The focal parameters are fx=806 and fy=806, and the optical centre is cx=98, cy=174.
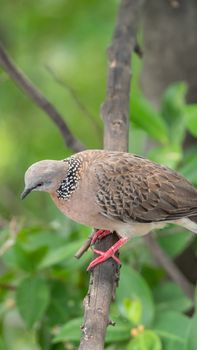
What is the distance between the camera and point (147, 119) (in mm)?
4219

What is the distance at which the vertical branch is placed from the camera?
2740 mm

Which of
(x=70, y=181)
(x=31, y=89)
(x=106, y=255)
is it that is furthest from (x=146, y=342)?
(x=31, y=89)

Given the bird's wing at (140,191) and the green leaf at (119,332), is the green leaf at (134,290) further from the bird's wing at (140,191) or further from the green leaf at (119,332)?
the bird's wing at (140,191)

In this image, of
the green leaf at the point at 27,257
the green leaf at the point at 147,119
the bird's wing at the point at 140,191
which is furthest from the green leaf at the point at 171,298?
the green leaf at the point at 147,119

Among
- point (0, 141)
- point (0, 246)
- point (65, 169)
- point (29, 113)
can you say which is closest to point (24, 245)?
point (0, 246)

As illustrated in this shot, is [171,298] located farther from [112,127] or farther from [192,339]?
[112,127]

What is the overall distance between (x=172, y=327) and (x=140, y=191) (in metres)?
0.64

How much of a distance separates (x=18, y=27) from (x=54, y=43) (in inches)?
13.6

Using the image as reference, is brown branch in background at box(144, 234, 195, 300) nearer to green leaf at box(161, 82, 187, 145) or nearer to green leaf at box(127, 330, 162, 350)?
green leaf at box(161, 82, 187, 145)

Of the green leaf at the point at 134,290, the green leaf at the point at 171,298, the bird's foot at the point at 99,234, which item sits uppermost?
the bird's foot at the point at 99,234

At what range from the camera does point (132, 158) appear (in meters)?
3.72

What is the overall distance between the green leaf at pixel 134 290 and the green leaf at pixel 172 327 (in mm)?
68

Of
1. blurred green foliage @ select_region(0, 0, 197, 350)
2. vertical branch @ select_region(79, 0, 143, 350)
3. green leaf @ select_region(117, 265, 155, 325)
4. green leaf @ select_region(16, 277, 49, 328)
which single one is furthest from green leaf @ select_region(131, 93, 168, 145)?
green leaf @ select_region(16, 277, 49, 328)

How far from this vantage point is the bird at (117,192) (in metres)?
3.64
